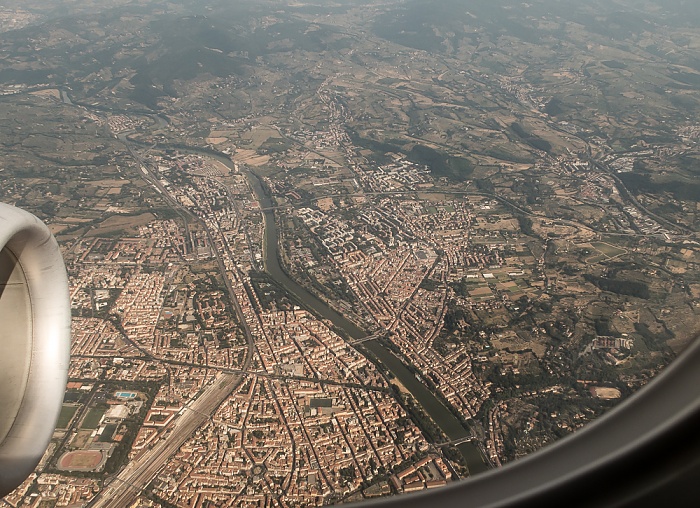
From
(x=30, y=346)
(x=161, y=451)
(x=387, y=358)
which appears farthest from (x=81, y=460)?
(x=30, y=346)

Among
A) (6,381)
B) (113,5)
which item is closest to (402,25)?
(113,5)

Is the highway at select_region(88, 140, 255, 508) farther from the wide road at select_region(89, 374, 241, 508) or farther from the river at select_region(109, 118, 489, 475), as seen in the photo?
the river at select_region(109, 118, 489, 475)

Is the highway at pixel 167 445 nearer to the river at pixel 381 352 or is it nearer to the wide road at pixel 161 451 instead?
the wide road at pixel 161 451

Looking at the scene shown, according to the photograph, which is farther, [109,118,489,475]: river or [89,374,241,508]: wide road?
[109,118,489,475]: river

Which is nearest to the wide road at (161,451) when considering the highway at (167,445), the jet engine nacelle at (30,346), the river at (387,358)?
the highway at (167,445)

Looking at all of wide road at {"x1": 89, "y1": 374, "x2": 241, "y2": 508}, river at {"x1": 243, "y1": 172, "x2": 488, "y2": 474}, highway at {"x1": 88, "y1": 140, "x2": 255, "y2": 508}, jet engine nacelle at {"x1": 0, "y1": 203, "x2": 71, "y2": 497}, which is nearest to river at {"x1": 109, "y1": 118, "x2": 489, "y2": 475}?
river at {"x1": 243, "y1": 172, "x2": 488, "y2": 474}

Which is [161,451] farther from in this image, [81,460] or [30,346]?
[30,346]
